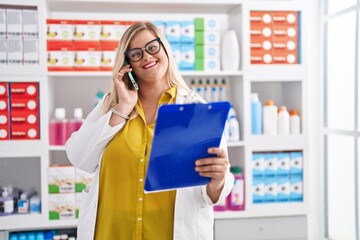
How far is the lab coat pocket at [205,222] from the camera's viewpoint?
5.42 ft

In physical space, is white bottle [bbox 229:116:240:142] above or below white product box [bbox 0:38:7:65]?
below

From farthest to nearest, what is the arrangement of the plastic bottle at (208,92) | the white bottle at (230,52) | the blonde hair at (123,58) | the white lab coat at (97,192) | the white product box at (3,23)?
the plastic bottle at (208,92) → the white bottle at (230,52) → the white product box at (3,23) → the blonde hair at (123,58) → the white lab coat at (97,192)

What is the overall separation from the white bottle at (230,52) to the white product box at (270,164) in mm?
659

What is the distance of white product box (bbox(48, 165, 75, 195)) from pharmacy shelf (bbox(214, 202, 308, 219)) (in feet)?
3.34

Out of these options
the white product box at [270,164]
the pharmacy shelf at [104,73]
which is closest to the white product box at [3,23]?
the pharmacy shelf at [104,73]

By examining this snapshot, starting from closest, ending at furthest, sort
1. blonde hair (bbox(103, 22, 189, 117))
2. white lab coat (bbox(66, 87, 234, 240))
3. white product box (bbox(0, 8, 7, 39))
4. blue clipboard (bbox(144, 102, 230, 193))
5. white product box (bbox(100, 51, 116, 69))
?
1. blue clipboard (bbox(144, 102, 230, 193))
2. white lab coat (bbox(66, 87, 234, 240))
3. blonde hair (bbox(103, 22, 189, 117))
4. white product box (bbox(0, 8, 7, 39))
5. white product box (bbox(100, 51, 116, 69))

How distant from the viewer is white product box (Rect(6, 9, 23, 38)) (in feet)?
8.95

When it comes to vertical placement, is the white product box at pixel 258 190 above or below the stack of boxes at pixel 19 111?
below

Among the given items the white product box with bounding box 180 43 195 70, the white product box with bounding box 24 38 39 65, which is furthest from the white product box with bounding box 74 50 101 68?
the white product box with bounding box 180 43 195 70

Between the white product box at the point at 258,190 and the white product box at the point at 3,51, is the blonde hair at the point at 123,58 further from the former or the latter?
the white product box at the point at 258,190

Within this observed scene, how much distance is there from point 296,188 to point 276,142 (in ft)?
1.20

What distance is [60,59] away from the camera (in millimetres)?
2795

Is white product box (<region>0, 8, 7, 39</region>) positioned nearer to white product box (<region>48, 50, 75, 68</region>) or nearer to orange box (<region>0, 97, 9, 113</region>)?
white product box (<region>48, 50, 75, 68</region>)

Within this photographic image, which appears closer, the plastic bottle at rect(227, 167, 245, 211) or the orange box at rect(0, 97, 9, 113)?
the orange box at rect(0, 97, 9, 113)
